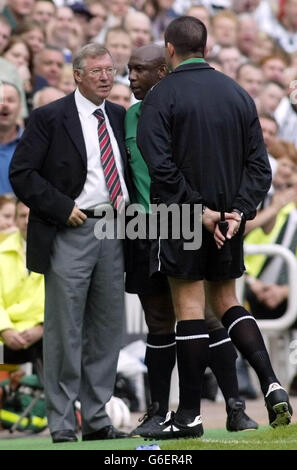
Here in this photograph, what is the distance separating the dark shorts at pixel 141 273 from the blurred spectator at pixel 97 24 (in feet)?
18.2

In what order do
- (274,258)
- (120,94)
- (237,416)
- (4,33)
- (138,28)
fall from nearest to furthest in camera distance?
(237,416), (274,258), (120,94), (4,33), (138,28)

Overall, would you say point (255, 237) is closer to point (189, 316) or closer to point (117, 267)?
point (117, 267)

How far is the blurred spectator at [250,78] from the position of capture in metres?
13.3

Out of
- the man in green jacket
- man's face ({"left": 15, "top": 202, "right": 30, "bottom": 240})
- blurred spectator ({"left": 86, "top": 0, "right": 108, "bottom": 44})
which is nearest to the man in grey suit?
the man in green jacket

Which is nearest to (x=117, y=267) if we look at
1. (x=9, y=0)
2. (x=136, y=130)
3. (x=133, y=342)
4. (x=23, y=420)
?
(x=136, y=130)

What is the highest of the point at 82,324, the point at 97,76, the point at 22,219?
the point at 97,76

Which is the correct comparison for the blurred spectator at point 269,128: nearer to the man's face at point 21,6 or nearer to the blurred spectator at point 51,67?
the blurred spectator at point 51,67

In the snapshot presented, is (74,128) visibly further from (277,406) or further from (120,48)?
(120,48)

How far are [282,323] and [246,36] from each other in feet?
15.2

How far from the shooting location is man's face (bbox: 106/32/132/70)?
41.1ft

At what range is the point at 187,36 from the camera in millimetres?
7055

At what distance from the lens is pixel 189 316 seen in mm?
6969

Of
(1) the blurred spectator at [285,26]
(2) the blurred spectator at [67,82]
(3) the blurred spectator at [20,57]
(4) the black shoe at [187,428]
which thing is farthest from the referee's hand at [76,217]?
(1) the blurred spectator at [285,26]

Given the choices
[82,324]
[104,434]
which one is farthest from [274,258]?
[104,434]
